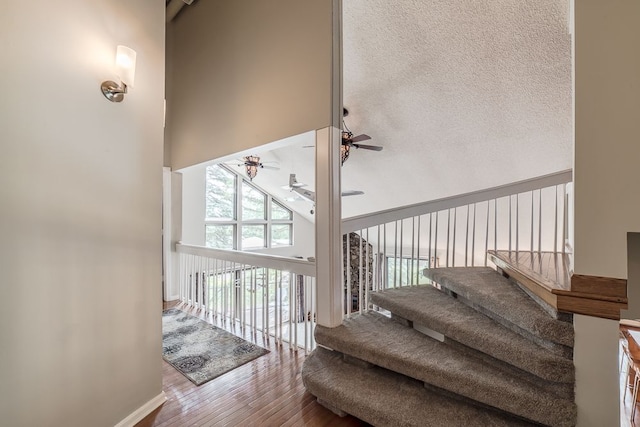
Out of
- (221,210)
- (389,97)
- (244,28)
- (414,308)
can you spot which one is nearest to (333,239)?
(414,308)

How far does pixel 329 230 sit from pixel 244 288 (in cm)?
167

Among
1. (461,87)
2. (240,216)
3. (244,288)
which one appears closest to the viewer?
(461,87)

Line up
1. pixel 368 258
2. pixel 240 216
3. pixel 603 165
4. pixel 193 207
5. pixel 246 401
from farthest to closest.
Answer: pixel 240 216, pixel 193 207, pixel 368 258, pixel 246 401, pixel 603 165

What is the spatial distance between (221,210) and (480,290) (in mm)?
5427

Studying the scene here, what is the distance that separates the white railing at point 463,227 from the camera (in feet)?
7.83

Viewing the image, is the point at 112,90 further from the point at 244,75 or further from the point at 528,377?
the point at 528,377

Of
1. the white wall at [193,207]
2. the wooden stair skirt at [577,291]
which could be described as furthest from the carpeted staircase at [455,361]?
the white wall at [193,207]

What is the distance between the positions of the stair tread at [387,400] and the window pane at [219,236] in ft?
14.6

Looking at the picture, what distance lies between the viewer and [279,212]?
7668 millimetres

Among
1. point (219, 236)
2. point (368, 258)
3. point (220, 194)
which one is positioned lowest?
point (219, 236)

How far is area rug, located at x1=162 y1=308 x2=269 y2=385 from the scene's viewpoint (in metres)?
2.34

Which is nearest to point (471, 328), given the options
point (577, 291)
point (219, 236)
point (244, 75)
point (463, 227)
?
point (577, 291)

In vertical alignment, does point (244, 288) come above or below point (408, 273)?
below

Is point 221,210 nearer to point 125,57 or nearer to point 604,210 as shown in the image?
point 125,57
